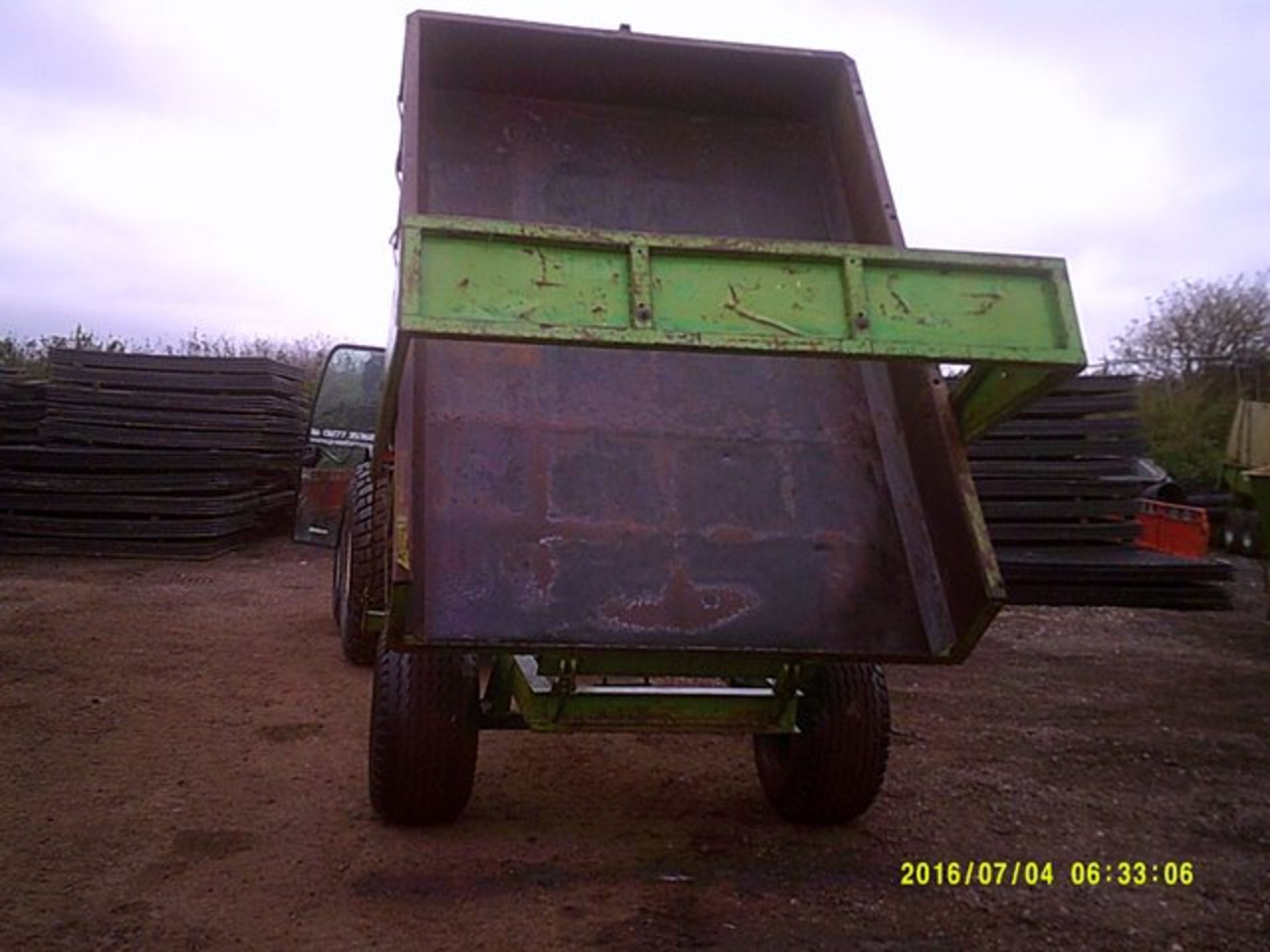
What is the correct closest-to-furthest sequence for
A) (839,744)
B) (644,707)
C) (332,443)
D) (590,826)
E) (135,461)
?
(644,707), (839,744), (590,826), (332,443), (135,461)

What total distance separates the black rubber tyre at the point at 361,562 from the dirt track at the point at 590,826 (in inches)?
14.2

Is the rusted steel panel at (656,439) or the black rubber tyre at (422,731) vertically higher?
the rusted steel panel at (656,439)

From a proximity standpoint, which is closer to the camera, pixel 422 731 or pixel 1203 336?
pixel 422 731

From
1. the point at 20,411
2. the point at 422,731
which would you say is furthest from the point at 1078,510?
the point at 20,411

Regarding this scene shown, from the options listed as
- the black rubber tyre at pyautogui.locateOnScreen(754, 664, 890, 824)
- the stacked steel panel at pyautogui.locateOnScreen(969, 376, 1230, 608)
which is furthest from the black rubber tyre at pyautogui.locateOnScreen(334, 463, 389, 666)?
the stacked steel panel at pyautogui.locateOnScreen(969, 376, 1230, 608)

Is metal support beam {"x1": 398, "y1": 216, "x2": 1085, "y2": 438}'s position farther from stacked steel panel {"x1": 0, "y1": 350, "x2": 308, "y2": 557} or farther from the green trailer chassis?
stacked steel panel {"x1": 0, "y1": 350, "x2": 308, "y2": 557}

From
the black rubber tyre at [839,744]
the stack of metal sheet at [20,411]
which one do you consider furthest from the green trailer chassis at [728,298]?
the stack of metal sheet at [20,411]

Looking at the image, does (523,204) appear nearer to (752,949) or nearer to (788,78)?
(788,78)

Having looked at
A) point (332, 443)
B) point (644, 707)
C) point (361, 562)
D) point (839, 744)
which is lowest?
point (839, 744)

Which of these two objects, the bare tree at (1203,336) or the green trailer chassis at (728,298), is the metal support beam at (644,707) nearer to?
the green trailer chassis at (728,298)

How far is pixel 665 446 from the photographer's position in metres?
3.92

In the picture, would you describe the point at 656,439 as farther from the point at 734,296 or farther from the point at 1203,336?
the point at 1203,336

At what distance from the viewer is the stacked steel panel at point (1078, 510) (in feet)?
30.9

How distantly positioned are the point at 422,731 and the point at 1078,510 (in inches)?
302
